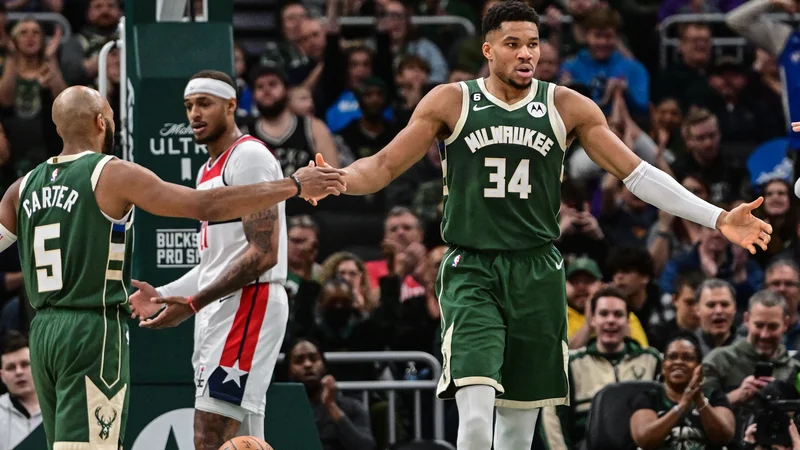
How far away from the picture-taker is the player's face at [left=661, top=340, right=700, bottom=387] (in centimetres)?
1088

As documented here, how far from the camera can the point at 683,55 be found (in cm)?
1688

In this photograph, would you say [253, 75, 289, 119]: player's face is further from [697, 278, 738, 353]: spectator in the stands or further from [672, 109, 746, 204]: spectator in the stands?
[697, 278, 738, 353]: spectator in the stands

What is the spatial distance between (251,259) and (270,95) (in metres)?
5.84

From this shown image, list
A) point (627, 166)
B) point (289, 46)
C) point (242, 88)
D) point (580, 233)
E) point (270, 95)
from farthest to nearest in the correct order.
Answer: point (289, 46), point (242, 88), point (270, 95), point (580, 233), point (627, 166)

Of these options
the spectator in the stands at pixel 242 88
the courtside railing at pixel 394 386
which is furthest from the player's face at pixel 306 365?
the spectator in the stands at pixel 242 88

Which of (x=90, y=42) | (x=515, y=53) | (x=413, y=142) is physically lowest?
(x=413, y=142)

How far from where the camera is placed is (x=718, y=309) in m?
12.1

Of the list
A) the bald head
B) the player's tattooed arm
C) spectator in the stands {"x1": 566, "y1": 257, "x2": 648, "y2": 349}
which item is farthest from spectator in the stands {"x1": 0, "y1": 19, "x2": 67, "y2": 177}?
the bald head

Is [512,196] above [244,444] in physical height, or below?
above

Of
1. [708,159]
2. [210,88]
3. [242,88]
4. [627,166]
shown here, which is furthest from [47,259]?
[708,159]

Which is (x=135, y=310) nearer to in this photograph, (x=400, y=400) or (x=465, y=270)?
(x=465, y=270)

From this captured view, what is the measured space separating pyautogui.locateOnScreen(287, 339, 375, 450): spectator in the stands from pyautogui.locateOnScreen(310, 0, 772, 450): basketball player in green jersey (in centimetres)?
325

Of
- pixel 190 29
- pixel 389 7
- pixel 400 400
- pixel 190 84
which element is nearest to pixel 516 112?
pixel 190 84

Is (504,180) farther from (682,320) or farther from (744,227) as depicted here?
(682,320)
